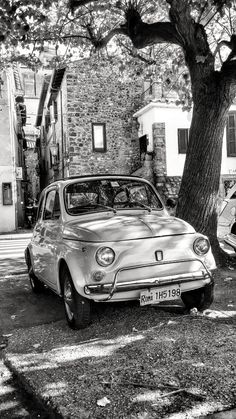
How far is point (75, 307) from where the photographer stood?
500 centimetres

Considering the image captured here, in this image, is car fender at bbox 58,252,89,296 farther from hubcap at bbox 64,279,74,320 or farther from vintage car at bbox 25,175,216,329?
hubcap at bbox 64,279,74,320

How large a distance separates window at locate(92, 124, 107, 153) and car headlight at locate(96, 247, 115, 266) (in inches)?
771

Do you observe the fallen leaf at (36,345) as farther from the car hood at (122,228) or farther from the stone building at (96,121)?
the stone building at (96,121)

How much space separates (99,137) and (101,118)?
1.08 meters

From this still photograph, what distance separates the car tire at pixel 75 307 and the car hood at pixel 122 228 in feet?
1.83

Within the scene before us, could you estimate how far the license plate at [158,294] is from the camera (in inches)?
190

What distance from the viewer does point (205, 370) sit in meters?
3.68

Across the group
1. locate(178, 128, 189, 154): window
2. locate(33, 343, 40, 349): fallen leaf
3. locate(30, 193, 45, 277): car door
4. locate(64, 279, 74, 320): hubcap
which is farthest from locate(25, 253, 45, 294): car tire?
locate(178, 128, 189, 154): window

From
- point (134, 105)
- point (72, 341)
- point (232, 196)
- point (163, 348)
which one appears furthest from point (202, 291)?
point (134, 105)

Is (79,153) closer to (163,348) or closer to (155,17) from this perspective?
(155,17)

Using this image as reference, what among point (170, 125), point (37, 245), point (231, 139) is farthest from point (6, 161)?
point (37, 245)

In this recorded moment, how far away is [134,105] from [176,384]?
22870 millimetres

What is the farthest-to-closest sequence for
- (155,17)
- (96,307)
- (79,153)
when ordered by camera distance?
(79,153)
(155,17)
(96,307)

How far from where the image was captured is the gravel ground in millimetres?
3176
